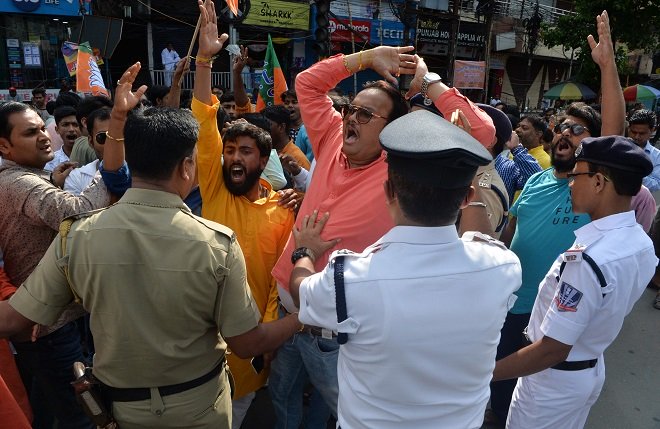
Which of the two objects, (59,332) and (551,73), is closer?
(59,332)

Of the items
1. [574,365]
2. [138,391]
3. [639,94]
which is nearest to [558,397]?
[574,365]

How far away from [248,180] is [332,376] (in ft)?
3.50

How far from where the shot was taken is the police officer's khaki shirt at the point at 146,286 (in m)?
1.52

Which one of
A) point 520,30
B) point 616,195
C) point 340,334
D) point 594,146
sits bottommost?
point 340,334

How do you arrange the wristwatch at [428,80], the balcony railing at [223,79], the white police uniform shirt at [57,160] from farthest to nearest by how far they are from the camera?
the balcony railing at [223,79] < the white police uniform shirt at [57,160] < the wristwatch at [428,80]

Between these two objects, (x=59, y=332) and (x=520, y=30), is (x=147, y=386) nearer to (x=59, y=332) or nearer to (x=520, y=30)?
(x=59, y=332)

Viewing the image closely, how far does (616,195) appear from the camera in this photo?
1.90 meters

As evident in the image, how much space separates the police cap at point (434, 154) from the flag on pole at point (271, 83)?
17.4 feet

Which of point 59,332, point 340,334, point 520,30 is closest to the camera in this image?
point 340,334

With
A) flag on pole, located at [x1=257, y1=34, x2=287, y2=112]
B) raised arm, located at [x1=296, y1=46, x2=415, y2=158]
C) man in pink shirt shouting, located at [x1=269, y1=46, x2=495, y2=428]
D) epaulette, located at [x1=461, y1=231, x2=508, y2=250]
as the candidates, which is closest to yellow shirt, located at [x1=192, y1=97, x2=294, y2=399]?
man in pink shirt shouting, located at [x1=269, y1=46, x2=495, y2=428]

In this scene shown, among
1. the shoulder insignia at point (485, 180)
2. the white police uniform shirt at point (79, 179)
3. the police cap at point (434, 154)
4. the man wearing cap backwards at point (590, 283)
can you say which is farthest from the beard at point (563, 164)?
the white police uniform shirt at point (79, 179)

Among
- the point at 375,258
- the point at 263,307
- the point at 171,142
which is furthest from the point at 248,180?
the point at 375,258

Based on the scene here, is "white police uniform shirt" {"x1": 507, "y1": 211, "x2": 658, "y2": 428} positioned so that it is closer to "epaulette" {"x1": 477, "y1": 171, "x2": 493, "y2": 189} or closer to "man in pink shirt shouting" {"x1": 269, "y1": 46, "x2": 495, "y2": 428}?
"epaulette" {"x1": 477, "y1": 171, "x2": 493, "y2": 189}

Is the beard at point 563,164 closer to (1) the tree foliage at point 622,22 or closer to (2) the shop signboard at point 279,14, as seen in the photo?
(1) the tree foliage at point 622,22
